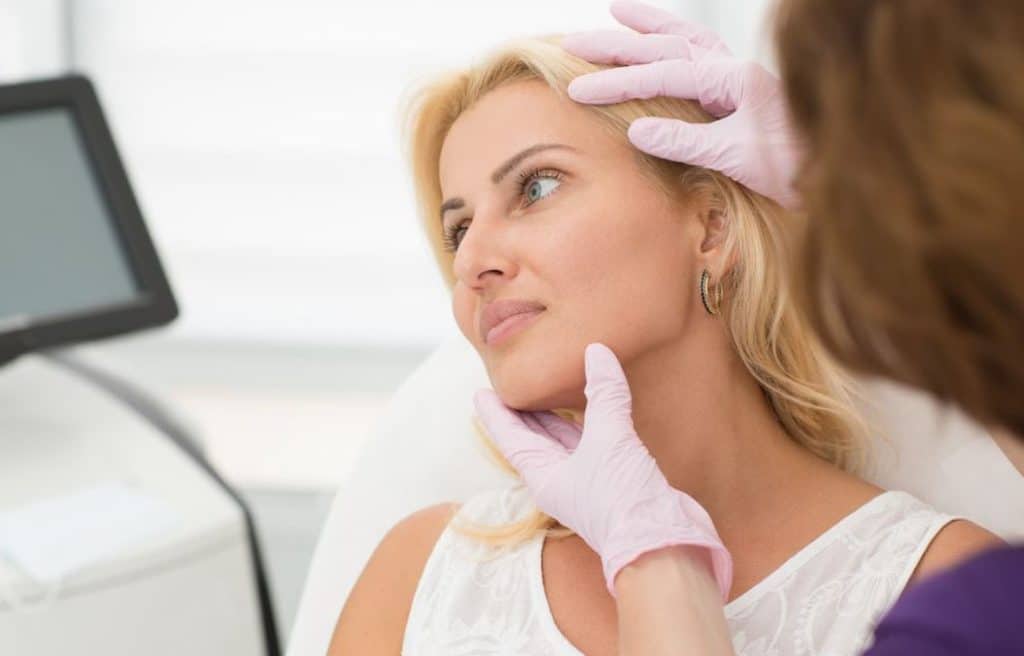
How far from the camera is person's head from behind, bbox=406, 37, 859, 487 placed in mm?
1302

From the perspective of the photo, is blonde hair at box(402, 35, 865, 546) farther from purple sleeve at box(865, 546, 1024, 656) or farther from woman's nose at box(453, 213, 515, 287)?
purple sleeve at box(865, 546, 1024, 656)

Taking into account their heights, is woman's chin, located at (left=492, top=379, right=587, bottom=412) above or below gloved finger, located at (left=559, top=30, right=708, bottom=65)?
below

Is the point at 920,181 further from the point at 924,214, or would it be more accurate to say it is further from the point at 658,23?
the point at 658,23

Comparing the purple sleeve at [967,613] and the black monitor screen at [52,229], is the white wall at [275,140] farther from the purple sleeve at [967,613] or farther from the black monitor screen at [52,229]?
the purple sleeve at [967,613]

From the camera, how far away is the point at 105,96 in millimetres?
2645

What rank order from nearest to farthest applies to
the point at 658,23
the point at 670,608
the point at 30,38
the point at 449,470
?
the point at 670,608 → the point at 658,23 → the point at 449,470 → the point at 30,38

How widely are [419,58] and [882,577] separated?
154 centimetres

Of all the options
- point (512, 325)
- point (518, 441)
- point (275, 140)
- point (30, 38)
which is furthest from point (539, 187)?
point (30, 38)

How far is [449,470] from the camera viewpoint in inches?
63.7

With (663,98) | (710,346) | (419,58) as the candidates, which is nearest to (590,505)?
(710,346)

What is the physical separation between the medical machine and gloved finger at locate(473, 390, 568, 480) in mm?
388

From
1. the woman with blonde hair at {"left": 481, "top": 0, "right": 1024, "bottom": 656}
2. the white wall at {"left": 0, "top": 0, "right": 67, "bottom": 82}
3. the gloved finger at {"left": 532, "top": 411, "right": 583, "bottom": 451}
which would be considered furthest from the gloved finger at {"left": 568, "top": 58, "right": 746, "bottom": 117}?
the white wall at {"left": 0, "top": 0, "right": 67, "bottom": 82}

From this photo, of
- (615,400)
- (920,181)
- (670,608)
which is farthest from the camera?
(615,400)

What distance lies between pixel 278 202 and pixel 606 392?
150cm
